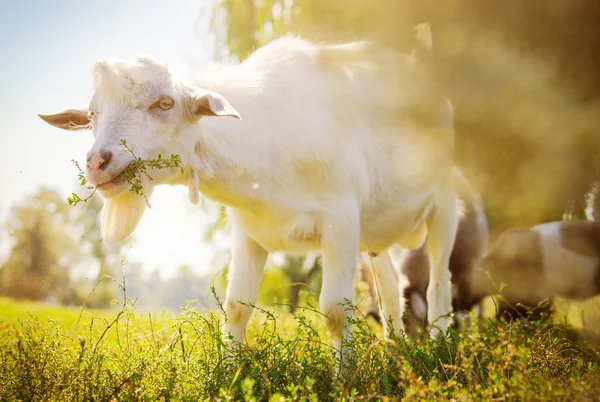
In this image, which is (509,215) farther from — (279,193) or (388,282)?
(279,193)

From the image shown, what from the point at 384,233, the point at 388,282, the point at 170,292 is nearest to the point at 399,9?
the point at 384,233

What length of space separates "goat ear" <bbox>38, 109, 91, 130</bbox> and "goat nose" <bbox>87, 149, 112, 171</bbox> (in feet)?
2.39

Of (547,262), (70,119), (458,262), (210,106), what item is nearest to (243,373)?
(210,106)

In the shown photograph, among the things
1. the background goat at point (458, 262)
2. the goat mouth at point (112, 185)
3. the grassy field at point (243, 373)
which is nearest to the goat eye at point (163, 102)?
the goat mouth at point (112, 185)

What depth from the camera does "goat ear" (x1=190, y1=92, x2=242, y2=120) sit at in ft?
9.01

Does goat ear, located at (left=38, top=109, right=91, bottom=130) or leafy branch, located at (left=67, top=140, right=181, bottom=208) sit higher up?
goat ear, located at (left=38, top=109, right=91, bottom=130)

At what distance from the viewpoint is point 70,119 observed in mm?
3328

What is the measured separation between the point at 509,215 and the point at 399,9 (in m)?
3.25

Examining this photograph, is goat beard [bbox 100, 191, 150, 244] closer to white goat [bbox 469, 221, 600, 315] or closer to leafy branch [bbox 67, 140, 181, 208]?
leafy branch [bbox 67, 140, 181, 208]

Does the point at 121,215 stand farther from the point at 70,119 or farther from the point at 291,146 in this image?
the point at 291,146

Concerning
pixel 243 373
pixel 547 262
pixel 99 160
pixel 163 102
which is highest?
pixel 163 102

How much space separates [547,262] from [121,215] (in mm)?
4076

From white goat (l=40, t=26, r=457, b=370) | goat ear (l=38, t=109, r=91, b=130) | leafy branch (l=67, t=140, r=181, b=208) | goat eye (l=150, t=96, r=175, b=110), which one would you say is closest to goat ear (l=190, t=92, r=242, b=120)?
white goat (l=40, t=26, r=457, b=370)

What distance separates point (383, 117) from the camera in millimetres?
4344
